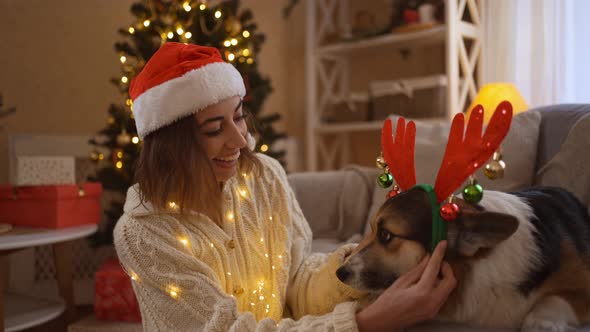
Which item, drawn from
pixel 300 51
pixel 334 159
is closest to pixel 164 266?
pixel 334 159

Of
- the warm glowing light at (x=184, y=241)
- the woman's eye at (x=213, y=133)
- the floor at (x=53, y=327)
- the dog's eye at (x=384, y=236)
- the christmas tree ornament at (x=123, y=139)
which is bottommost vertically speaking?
the floor at (x=53, y=327)

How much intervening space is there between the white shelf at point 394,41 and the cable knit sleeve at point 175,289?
2382 millimetres

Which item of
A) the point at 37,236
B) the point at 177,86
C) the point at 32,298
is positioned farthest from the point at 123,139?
the point at 177,86

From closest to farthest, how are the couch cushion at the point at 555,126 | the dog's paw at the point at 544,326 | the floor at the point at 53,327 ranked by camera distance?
the dog's paw at the point at 544,326 → the couch cushion at the point at 555,126 → the floor at the point at 53,327

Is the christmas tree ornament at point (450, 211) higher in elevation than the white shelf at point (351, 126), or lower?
higher

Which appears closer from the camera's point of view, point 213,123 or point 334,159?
point 213,123

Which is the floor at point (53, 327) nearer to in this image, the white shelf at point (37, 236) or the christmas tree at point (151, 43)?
the christmas tree at point (151, 43)

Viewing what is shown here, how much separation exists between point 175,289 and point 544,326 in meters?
0.68

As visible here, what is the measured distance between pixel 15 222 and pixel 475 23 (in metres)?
2.75

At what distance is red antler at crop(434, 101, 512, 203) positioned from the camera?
817mm

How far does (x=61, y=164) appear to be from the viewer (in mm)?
2318

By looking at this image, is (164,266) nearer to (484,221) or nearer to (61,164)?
(484,221)

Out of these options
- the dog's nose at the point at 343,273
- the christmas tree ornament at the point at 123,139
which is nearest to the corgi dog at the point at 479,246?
the dog's nose at the point at 343,273

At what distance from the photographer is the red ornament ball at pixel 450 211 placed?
0.83 m
